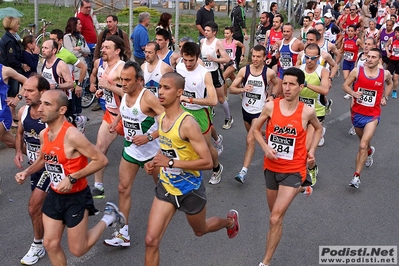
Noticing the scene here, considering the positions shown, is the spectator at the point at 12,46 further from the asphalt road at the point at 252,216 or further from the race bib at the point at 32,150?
the race bib at the point at 32,150

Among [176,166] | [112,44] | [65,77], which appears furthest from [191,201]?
[65,77]

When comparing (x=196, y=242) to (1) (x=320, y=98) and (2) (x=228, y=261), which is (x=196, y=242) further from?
(1) (x=320, y=98)

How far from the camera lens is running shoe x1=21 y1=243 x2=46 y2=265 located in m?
4.58

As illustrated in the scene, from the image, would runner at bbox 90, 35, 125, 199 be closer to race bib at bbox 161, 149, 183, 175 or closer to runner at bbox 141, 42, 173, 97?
runner at bbox 141, 42, 173, 97

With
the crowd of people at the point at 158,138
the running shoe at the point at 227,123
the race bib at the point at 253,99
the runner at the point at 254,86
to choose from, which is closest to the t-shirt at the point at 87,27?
the crowd of people at the point at 158,138

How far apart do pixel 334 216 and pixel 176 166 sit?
2.62 m

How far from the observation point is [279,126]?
15.6 ft

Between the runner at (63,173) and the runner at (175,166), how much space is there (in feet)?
1.74

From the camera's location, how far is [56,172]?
403cm

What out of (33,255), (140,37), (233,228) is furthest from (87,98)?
(233,228)

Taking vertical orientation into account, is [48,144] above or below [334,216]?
above

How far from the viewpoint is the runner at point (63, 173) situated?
395 centimetres

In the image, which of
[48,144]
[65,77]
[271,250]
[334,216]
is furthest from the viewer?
[65,77]

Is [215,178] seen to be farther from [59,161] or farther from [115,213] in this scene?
[59,161]
